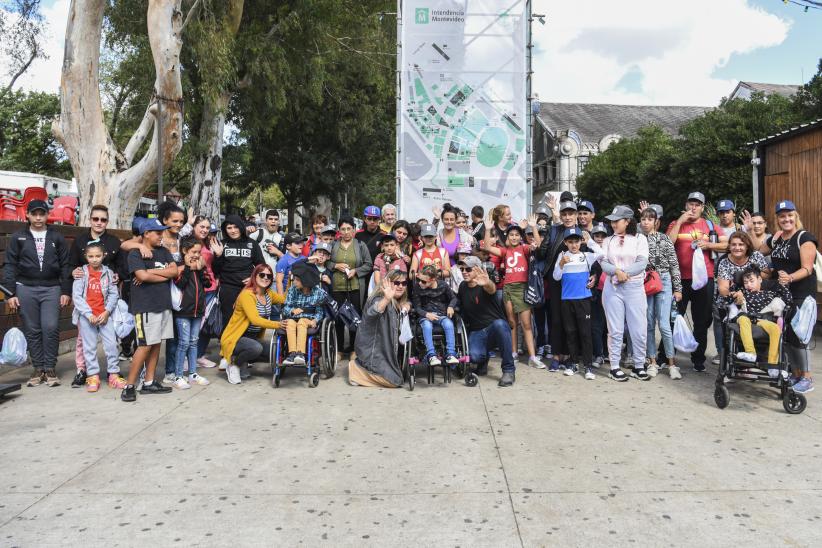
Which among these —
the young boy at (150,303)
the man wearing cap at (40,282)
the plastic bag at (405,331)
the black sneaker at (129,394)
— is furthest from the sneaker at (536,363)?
the man wearing cap at (40,282)

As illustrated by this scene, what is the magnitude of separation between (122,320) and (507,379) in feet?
13.6

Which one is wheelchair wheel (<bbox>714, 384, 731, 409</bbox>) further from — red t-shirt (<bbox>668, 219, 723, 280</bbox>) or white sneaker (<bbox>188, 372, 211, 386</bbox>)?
white sneaker (<bbox>188, 372, 211, 386</bbox>)

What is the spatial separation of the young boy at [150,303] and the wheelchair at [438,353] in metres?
2.46

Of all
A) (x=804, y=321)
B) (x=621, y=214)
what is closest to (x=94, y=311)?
(x=621, y=214)

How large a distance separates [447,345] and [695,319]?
122 inches

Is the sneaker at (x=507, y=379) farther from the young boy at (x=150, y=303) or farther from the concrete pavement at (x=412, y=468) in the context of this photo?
the young boy at (x=150, y=303)

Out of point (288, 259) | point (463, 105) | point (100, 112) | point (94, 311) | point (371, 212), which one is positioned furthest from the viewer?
point (100, 112)

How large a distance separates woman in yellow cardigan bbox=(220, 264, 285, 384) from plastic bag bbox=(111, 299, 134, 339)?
99cm

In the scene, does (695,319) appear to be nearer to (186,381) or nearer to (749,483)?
(749,483)

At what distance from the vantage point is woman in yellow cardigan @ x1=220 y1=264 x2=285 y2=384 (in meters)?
7.26

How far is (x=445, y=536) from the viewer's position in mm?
3434

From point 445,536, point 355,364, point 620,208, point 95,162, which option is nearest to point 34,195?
point 95,162

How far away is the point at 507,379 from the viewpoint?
6926 millimetres

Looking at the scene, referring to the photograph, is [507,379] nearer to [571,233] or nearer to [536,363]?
[536,363]
